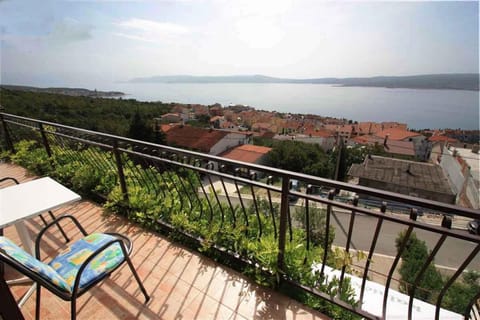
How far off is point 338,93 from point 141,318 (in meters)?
52.8

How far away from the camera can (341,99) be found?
146 ft

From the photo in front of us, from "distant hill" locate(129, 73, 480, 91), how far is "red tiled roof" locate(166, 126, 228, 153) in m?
Result: 28.1

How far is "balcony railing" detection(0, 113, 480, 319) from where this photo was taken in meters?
1.12

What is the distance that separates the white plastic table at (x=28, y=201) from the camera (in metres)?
1.41

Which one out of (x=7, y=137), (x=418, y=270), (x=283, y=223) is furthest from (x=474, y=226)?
(x=418, y=270)

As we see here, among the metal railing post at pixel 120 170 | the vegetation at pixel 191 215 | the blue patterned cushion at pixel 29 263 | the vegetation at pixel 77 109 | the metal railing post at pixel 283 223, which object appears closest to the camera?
the blue patterned cushion at pixel 29 263

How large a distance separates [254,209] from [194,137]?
26.0 meters

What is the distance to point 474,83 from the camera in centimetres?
2844

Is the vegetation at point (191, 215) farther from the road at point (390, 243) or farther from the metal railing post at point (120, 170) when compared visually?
the road at point (390, 243)

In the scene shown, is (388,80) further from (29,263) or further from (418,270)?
(29,263)

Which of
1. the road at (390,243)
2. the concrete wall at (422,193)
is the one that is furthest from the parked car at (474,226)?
the concrete wall at (422,193)

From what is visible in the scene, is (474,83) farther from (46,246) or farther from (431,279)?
(46,246)

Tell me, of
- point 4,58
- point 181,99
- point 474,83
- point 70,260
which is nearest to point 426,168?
point 474,83

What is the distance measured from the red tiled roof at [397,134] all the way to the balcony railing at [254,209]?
36882 millimetres
